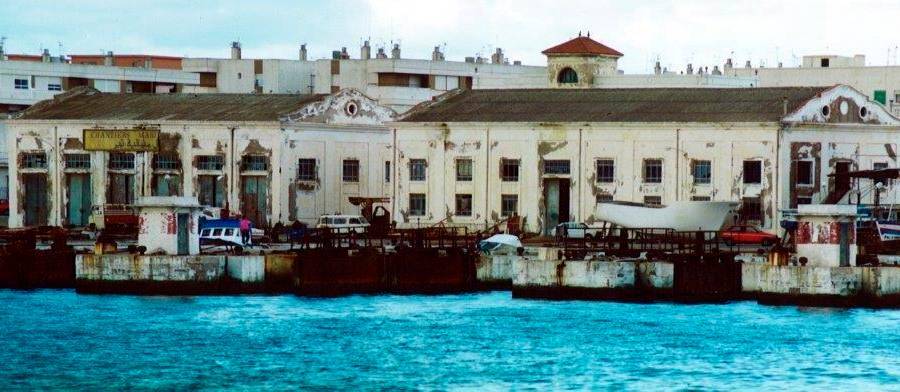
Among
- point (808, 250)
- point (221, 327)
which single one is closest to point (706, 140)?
point (808, 250)

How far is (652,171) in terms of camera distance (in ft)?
308

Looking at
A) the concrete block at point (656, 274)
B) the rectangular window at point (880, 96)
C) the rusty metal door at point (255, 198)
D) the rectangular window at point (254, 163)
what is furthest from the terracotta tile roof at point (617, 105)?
the rectangular window at point (880, 96)

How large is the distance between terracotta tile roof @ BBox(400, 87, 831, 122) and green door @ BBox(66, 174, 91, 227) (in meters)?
13.9

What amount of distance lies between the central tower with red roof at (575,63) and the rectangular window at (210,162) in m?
20.9

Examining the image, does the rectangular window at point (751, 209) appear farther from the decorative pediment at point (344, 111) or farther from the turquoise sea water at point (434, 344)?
the decorative pediment at point (344, 111)

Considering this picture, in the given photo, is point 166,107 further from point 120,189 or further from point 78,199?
point 78,199

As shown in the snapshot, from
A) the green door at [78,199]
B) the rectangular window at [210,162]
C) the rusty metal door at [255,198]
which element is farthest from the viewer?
the green door at [78,199]

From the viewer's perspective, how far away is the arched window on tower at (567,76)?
380 ft

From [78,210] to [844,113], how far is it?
31.8 meters

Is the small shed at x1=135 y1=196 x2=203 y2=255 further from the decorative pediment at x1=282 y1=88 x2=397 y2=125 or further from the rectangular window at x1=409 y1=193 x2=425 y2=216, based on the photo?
the decorative pediment at x1=282 y1=88 x2=397 y2=125

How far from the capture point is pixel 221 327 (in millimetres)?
75125

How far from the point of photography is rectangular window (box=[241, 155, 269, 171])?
9956 centimetres

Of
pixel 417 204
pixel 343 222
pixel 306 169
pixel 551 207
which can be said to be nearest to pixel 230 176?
pixel 306 169

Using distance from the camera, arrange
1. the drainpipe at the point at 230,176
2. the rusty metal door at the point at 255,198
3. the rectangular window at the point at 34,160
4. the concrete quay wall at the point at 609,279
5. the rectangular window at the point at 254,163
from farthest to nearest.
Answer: the rectangular window at the point at 34,160 → the rectangular window at the point at 254,163 → the drainpipe at the point at 230,176 → the rusty metal door at the point at 255,198 → the concrete quay wall at the point at 609,279
